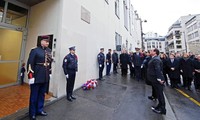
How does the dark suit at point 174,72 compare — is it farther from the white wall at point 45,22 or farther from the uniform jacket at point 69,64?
the white wall at point 45,22

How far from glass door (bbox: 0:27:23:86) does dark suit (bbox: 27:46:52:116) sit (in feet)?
9.81

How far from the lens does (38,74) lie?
9.02 ft

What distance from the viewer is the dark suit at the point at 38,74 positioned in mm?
2656

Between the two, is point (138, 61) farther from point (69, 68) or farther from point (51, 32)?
point (51, 32)

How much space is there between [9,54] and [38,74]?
3.44m

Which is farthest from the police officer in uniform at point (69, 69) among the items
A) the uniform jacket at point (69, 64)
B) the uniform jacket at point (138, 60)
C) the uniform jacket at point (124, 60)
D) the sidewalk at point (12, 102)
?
the uniform jacket at point (124, 60)

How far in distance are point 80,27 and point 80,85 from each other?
106 inches

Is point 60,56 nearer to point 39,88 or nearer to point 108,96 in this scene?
point 39,88

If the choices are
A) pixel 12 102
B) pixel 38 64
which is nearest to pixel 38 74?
pixel 38 64

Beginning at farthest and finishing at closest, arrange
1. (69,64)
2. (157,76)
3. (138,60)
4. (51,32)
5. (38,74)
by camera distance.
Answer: (138,60) → (51,32) → (69,64) → (157,76) → (38,74)

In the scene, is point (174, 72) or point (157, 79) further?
point (174, 72)

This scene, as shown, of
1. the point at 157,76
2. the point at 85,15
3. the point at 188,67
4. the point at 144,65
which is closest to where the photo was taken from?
the point at 157,76

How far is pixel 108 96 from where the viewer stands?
4367 mm

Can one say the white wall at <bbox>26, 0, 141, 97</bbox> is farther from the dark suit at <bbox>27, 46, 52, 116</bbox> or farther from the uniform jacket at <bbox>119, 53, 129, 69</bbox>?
the uniform jacket at <bbox>119, 53, 129, 69</bbox>
